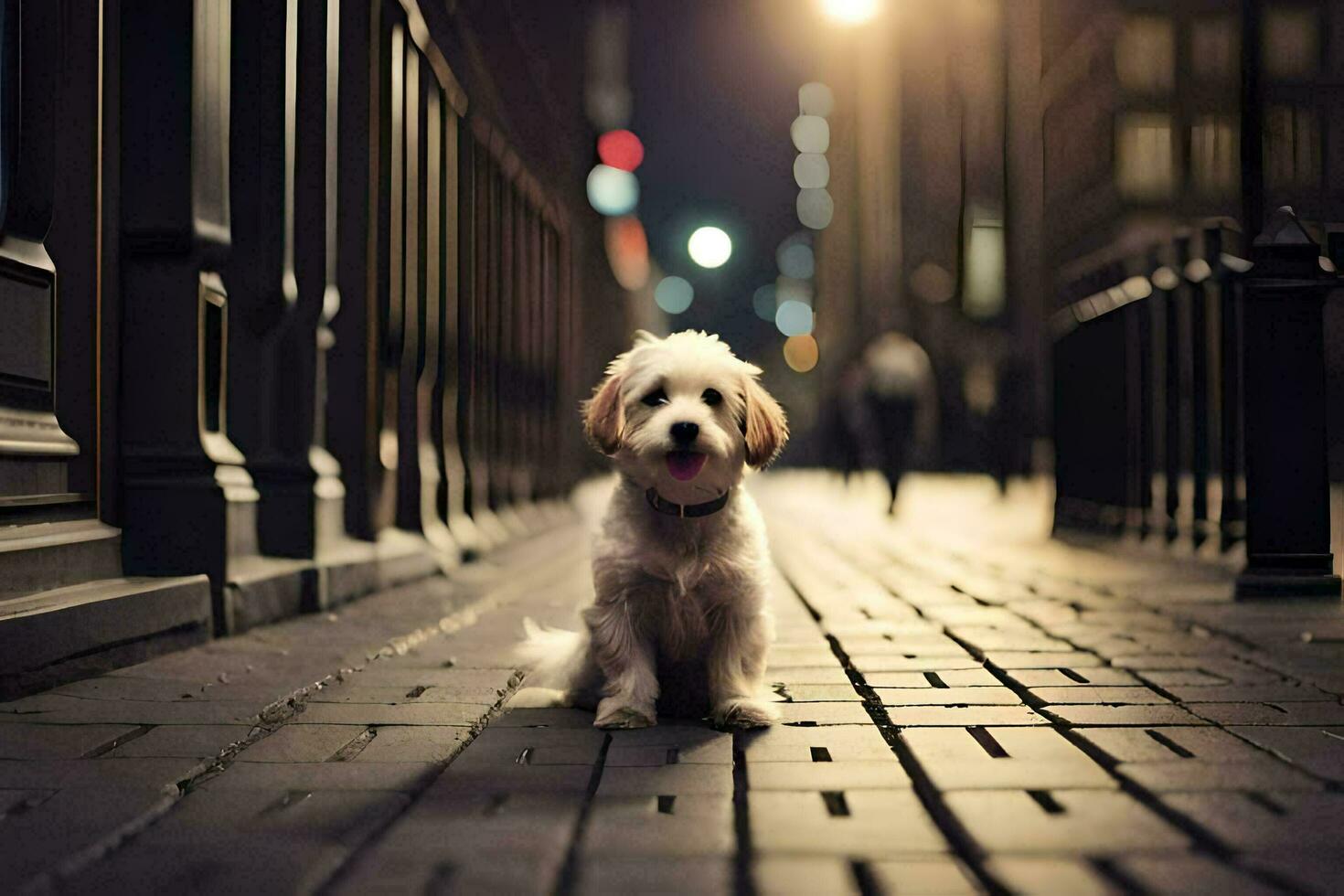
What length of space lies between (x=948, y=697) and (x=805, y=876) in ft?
5.90

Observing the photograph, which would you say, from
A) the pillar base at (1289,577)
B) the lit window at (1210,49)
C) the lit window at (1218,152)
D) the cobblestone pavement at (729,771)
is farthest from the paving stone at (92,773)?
the lit window at (1210,49)

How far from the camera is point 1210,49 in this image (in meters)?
34.9

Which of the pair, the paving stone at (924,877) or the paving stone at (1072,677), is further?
the paving stone at (1072,677)

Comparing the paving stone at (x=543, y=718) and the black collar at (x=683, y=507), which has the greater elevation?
the black collar at (x=683, y=507)

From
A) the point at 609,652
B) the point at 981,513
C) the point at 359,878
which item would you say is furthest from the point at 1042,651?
the point at 981,513

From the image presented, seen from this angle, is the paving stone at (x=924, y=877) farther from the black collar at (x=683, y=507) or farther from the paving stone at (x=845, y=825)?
the black collar at (x=683, y=507)

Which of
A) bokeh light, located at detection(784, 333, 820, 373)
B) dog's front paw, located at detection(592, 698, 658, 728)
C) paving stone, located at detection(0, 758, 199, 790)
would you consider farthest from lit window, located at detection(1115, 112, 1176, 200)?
bokeh light, located at detection(784, 333, 820, 373)

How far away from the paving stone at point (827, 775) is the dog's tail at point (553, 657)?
85 cm

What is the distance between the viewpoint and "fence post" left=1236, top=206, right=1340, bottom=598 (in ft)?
20.3

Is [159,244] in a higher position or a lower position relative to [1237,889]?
higher

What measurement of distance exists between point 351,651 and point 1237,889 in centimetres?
346

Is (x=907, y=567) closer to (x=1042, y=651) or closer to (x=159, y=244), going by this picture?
(x=1042, y=651)

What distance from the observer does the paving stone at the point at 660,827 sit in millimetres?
2479

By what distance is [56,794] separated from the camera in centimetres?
284
